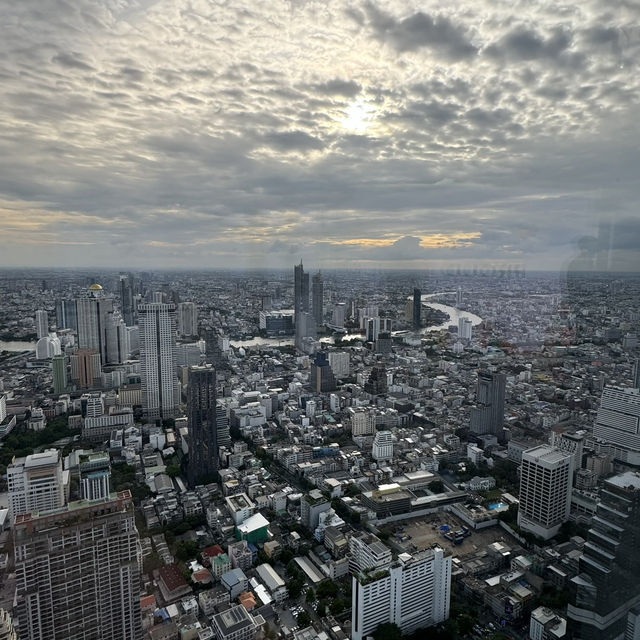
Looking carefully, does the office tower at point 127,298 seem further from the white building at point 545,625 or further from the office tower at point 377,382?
the white building at point 545,625

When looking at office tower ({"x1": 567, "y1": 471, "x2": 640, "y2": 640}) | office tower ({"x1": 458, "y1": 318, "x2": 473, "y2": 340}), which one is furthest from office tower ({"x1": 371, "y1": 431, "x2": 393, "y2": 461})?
office tower ({"x1": 567, "y1": 471, "x2": 640, "y2": 640})

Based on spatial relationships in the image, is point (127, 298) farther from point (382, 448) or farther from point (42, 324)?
point (382, 448)

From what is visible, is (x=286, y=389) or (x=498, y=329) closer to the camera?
(x=498, y=329)

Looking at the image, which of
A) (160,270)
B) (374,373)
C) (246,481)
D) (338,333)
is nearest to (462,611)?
(246,481)

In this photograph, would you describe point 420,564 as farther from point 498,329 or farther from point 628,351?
point 498,329

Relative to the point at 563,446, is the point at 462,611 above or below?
below

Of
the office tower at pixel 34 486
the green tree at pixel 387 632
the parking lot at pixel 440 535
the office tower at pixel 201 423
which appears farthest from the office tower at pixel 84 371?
the green tree at pixel 387 632
